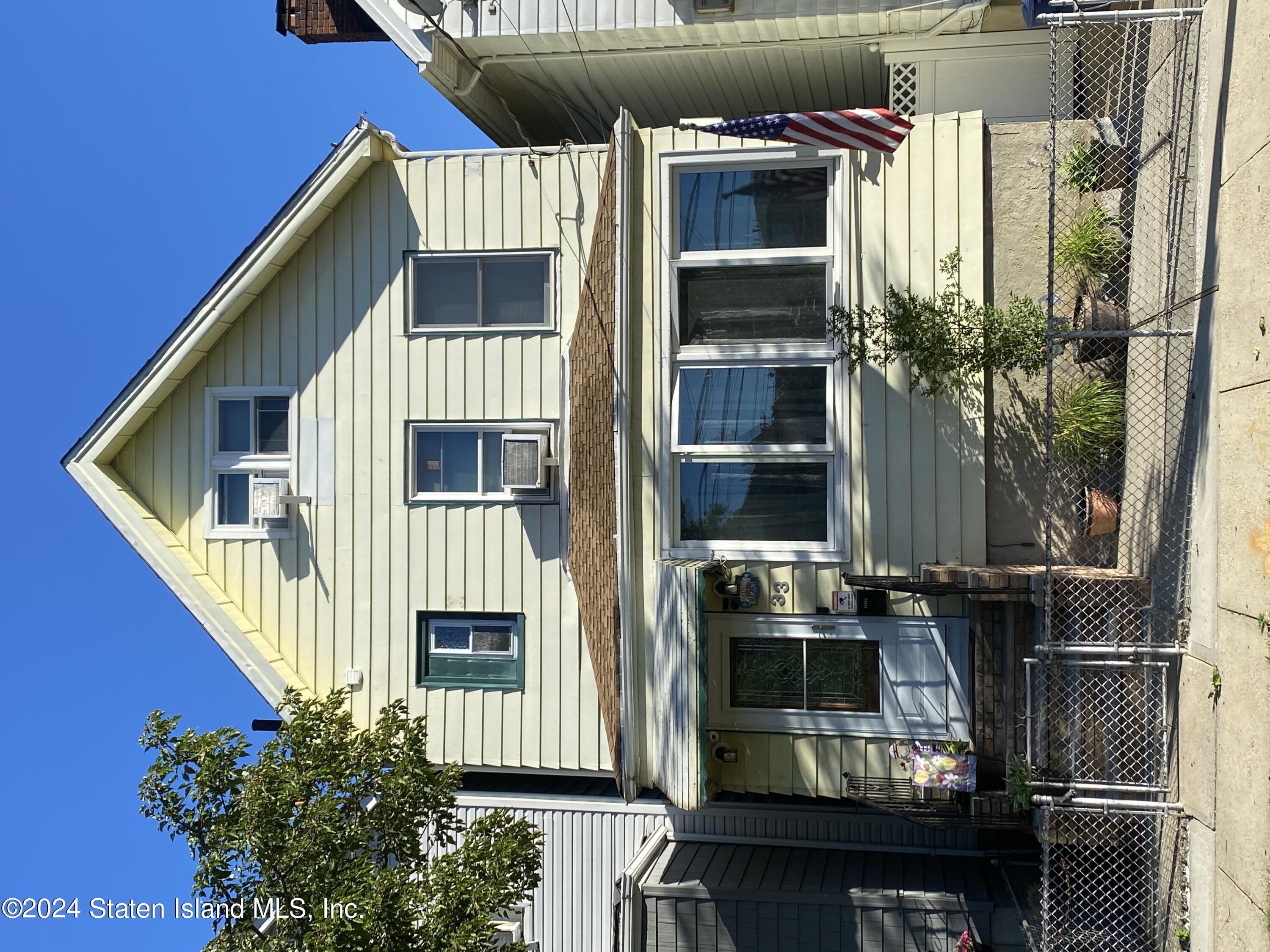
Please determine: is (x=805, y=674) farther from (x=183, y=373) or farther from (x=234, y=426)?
(x=183, y=373)

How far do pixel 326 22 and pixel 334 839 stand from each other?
13.8 metres

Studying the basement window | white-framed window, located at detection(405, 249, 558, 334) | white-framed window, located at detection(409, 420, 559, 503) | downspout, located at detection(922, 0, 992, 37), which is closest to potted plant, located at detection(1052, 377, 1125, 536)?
downspout, located at detection(922, 0, 992, 37)

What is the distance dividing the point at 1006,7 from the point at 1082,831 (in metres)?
10.1

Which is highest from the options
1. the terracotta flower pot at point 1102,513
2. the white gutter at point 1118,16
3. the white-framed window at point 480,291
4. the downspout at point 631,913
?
the white gutter at point 1118,16

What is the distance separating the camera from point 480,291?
11102 mm

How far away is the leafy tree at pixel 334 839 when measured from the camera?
804 centimetres

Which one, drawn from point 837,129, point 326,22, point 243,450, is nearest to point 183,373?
point 243,450

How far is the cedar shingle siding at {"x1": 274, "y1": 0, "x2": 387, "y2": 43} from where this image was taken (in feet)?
50.4

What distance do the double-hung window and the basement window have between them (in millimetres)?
2403

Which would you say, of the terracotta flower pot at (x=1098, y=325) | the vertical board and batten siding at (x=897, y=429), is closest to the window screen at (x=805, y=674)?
the vertical board and batten siding at (x=897, y=429)

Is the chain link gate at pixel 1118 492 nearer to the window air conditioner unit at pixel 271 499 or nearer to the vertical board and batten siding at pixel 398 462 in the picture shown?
the vertical board and batten siding at pixel 398 462

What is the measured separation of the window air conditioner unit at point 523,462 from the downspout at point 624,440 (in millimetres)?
949

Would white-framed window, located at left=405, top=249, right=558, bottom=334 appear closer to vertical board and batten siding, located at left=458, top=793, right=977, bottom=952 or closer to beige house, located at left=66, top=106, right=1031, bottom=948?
beige house, located at left=66, top=106, right=1031, bottom=948

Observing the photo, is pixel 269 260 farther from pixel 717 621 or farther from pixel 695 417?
pixel 717 621
